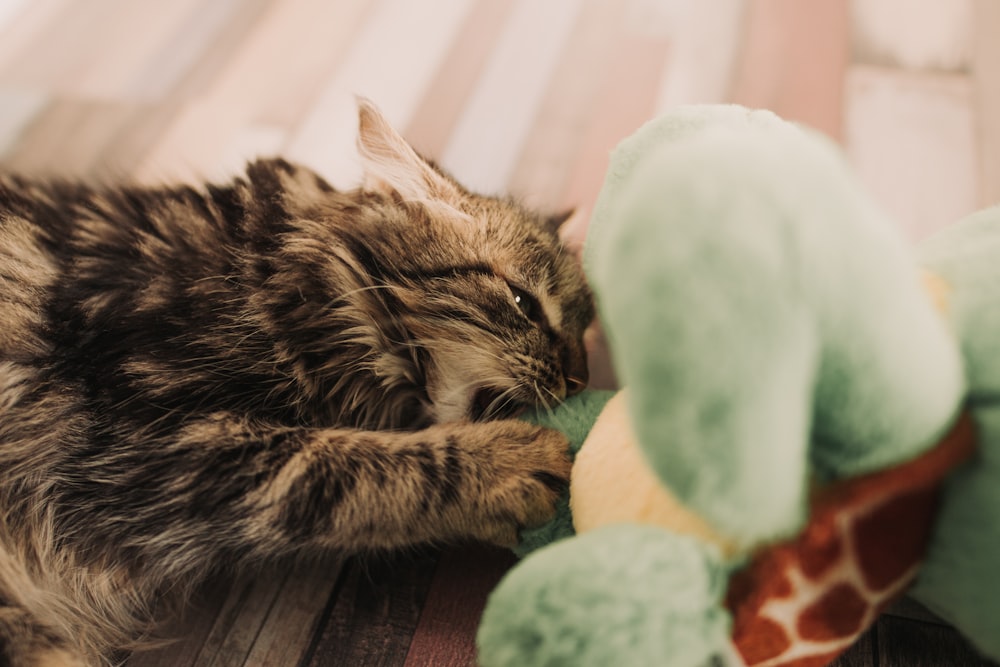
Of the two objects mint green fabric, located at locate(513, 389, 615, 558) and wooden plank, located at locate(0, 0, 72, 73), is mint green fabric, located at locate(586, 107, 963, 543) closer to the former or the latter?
mint green fabric, located at locate(513, 389, 615, 558)

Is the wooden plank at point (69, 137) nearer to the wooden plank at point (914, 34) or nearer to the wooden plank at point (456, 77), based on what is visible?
the wooden plank at point (456, 77)

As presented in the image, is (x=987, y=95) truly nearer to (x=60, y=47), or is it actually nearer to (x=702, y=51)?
(x=702, y=51)

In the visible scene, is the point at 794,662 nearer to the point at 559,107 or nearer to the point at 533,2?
the point at 559,107

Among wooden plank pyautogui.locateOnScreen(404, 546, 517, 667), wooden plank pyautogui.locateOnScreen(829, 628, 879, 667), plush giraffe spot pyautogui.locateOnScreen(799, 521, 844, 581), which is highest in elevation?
plush giraffe spot pyautogui.locateOnScreen(799, 521, 844, 581)

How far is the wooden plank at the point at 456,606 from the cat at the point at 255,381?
0.06m

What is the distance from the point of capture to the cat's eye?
1140 mm

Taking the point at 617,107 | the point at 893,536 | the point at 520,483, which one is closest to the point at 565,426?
the point at 520,483

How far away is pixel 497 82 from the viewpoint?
193 centimetres

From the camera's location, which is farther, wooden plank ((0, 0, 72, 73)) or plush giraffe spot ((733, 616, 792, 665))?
wooden plank ((0, 0, 72, 73))

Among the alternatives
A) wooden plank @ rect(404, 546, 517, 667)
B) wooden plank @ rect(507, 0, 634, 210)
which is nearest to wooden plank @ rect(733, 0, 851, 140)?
wooden plank @ rect(507, 0, 634, 210)

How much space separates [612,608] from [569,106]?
153cm

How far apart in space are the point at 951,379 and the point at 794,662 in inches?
12.0

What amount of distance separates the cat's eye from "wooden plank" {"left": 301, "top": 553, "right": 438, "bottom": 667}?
401 millimetres

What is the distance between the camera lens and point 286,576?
1046 mm
